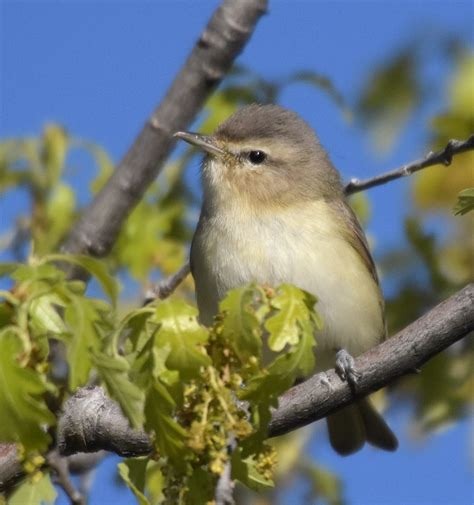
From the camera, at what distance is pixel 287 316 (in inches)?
105

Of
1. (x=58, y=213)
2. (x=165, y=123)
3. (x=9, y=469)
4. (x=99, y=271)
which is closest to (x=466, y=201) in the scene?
(x=99, y=271)

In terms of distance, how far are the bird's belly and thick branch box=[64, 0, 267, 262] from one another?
527 mm

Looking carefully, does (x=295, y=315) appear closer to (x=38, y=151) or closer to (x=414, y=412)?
(x=414, y=412)

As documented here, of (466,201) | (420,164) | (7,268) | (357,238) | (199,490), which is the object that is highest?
(357,238)

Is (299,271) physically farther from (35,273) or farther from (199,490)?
(35,273)

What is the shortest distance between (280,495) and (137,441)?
1.71m

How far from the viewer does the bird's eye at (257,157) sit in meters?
5.61

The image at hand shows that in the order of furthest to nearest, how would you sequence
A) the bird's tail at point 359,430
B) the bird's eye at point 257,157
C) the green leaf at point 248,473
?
the bird's tail at point 359,430 < the bird's eye at point 257,157 < the green leaf at point 248,473

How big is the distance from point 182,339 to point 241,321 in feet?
0.56

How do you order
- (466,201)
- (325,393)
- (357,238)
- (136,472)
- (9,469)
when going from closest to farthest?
(466,201)
(136,472)
(9,469)
(325,393)
(357,238)

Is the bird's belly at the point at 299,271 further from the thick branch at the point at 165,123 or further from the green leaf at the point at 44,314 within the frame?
the green leaf at the point at 44,314

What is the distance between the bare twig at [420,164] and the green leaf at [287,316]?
1261mm

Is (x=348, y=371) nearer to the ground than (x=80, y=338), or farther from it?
farther from it

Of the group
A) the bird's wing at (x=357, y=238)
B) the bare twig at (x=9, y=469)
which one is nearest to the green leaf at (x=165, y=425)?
the bare twig at (x=9, y=469)
